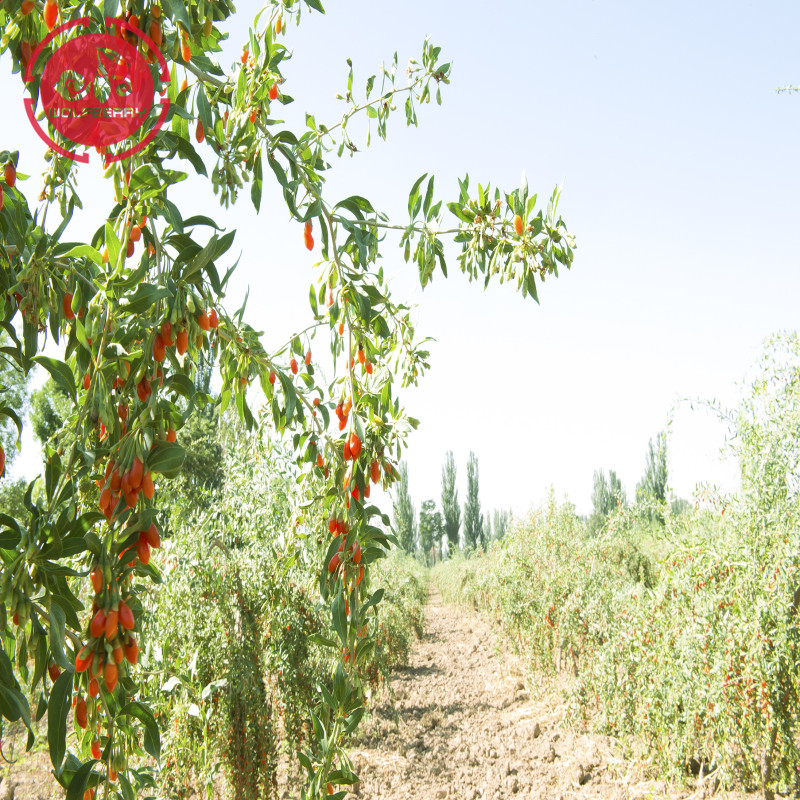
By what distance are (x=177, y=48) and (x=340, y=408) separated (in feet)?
2.27

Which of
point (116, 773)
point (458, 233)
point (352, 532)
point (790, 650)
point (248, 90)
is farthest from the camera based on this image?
point (790, 650)

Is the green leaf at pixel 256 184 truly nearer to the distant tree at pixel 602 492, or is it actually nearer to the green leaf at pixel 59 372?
the green leaf at pixel 59 372

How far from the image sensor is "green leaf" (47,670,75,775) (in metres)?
0.68

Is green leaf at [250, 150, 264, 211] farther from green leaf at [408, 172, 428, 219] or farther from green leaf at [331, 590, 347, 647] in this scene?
green leaf at [331, 590, 347, 647]

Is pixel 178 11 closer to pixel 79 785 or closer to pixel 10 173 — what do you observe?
pixel 10 173

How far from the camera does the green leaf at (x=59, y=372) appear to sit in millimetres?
839

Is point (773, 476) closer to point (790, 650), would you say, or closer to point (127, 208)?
point (790, 650)

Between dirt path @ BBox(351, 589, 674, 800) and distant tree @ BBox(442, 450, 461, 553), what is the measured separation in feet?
68.6

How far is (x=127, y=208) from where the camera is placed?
0.87 meters

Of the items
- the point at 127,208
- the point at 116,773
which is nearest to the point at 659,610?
the point at 116,773

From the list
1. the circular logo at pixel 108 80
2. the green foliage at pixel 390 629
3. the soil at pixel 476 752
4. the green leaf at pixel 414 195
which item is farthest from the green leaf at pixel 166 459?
the green foliage at pixel 390 629

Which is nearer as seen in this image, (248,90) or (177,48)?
(177,48)

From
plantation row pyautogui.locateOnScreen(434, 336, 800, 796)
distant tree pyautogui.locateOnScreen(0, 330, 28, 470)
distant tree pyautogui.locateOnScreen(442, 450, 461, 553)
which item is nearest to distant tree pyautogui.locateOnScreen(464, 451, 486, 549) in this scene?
distant tree pyautogui.locateOnScreen(442, 450, 461, 553)

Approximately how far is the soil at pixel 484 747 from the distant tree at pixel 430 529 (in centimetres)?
2198
